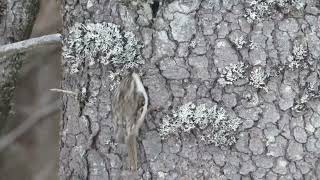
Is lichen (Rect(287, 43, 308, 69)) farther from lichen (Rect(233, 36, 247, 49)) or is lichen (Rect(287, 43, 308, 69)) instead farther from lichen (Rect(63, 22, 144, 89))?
lichen (Rect(63, 22, 144, 89))

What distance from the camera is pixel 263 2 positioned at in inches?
68.9

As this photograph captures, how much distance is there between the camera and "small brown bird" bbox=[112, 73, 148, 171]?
5.67 feet

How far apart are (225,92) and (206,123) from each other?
96mm

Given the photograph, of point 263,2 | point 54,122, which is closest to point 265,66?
point 263,2

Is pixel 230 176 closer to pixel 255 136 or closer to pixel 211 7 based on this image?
pixel 255 136

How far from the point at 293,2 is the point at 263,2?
3.2 inches

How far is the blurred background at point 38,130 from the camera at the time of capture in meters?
4.35

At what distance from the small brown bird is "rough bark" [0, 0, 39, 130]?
0.70 metres

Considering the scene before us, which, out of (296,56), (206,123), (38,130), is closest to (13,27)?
(206,123)

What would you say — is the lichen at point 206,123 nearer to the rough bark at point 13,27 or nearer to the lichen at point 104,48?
the lichen at point 104,48

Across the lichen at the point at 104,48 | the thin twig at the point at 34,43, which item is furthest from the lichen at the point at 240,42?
the thin twig at the point at 34,43

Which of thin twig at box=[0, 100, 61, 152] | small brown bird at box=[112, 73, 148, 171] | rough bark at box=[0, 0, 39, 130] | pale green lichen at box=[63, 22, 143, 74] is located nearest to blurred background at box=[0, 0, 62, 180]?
thin twig at box=[0, 100, 61, 152]

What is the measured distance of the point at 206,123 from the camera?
1734mm

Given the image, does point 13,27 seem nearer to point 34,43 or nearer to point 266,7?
point 34,43
